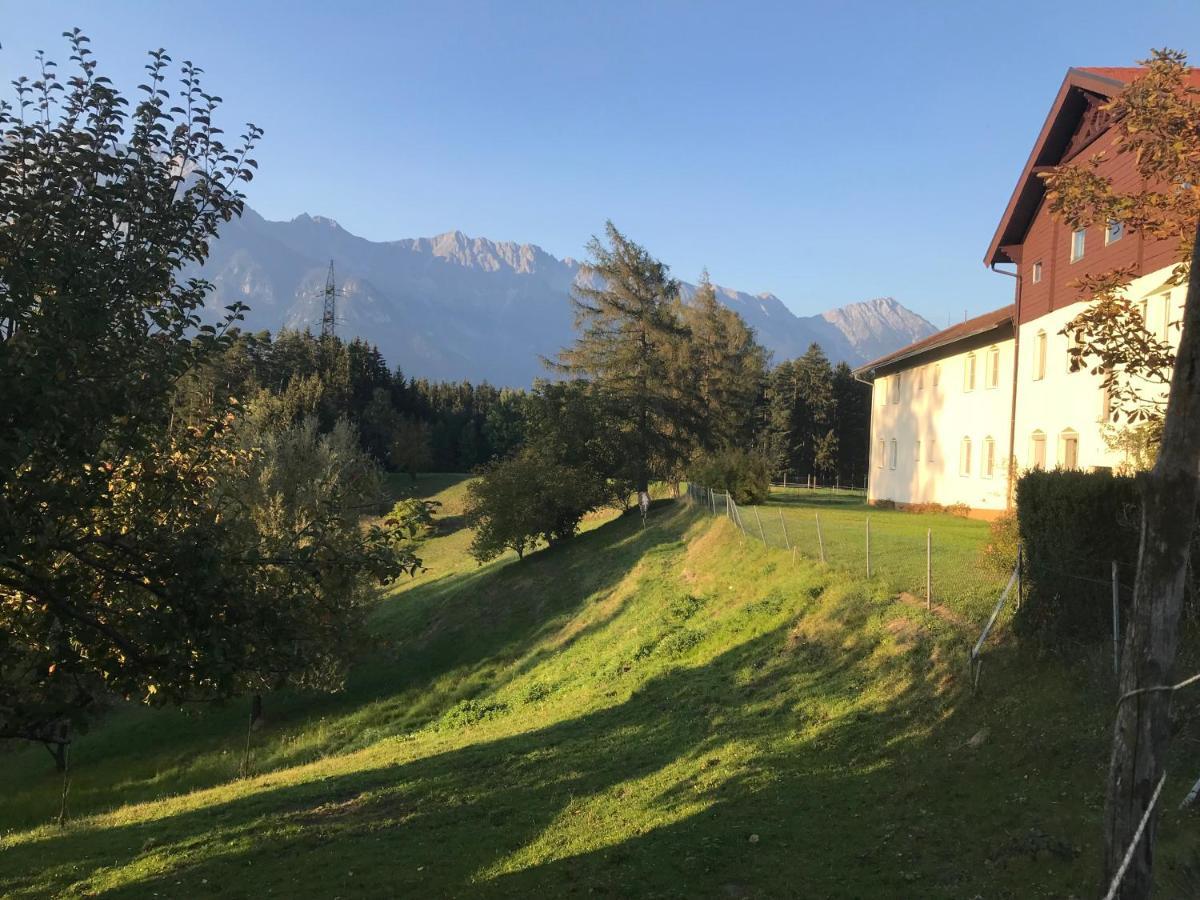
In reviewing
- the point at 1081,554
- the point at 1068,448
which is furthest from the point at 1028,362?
the point at 1081,554

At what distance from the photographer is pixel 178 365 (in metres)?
6.34

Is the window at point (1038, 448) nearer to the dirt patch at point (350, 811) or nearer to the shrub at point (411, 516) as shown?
the dirt patch at point (350, 811)

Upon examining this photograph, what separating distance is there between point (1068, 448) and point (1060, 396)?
67.2 inches

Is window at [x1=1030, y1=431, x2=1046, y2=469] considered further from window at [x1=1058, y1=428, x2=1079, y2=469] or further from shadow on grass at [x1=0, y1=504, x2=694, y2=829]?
shadow on grass at [x1=0, y1=504, x2=694, y2=829]

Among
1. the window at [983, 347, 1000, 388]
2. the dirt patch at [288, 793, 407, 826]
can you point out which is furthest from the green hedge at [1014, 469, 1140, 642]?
the window at [983, 347, 1000, 388]

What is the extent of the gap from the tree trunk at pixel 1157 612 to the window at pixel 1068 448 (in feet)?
77.4

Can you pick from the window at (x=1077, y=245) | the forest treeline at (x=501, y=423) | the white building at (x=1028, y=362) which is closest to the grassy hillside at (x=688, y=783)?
the white building at (x=1028, y=362)

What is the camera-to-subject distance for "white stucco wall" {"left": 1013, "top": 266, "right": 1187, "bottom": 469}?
70.6 ft

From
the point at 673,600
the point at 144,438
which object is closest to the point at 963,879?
the point at 144,438

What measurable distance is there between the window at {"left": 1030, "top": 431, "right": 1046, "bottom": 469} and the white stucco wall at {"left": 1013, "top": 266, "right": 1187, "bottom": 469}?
0.30 ft

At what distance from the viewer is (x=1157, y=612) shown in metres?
4.24

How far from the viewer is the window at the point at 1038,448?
27.1 m

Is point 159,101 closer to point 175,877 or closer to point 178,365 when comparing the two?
point 178,365

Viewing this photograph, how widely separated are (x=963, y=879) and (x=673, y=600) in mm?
15344
